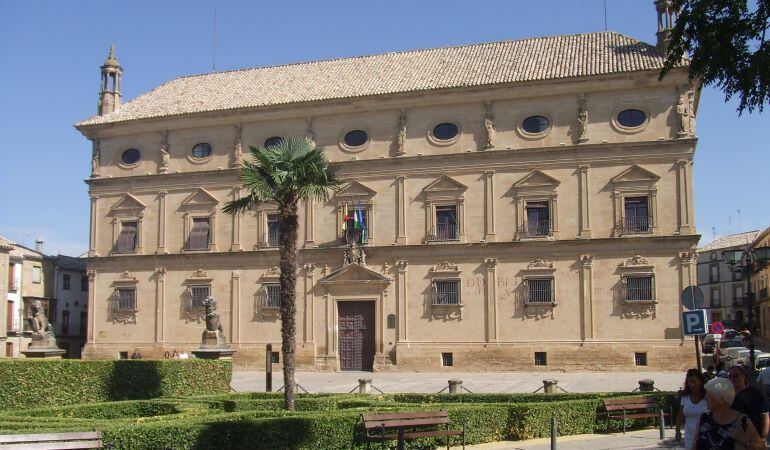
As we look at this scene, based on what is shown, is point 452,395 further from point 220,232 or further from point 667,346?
point 220,232

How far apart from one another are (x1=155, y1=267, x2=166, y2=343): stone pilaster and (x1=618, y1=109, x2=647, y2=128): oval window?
73.7 feet

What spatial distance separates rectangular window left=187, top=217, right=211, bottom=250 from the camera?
40.3 m

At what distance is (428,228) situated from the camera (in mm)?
37156

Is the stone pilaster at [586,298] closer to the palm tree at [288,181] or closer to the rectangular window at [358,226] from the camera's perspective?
the rectangular window at [358,226]

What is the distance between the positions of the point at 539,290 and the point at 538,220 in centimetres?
302

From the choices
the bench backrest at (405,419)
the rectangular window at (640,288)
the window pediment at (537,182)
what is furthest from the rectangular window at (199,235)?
the bench backrest at (405,419)

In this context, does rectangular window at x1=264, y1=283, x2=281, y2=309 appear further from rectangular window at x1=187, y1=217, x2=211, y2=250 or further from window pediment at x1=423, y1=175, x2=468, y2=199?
window pediment at x1=423, y1=175, x2=468, y2=199

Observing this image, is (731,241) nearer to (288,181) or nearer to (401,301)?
(401,301)

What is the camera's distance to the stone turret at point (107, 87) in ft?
146

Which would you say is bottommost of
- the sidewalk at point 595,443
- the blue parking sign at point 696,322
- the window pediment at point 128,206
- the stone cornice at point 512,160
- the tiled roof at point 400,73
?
the sidewalk at point 595,443

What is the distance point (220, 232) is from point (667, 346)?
68.3 ft

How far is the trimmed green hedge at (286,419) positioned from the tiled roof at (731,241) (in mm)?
67793

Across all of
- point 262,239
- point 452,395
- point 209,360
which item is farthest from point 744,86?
point 262,239

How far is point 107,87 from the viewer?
148 ft
